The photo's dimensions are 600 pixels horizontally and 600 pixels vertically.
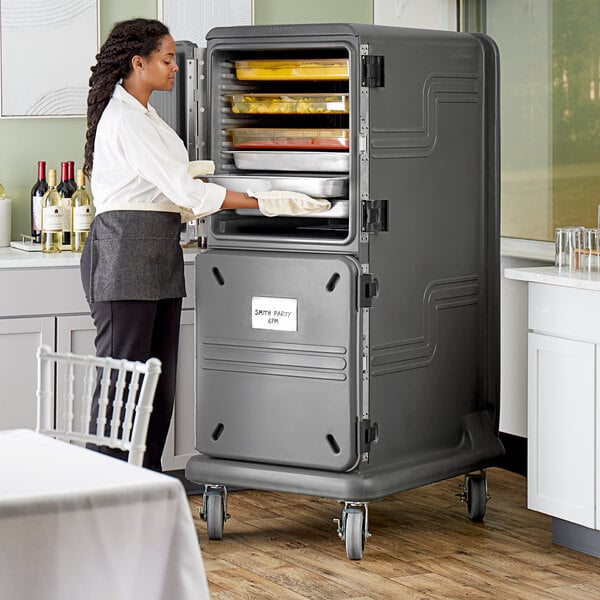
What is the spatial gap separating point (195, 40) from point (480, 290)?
1.57 metres

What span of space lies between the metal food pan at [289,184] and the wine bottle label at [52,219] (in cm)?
75

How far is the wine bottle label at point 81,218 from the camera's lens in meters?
4.43

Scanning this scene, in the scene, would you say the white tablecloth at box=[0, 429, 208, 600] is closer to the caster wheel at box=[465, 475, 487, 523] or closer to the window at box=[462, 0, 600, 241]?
the caster wheel at box=[465, 475, 487, 523]

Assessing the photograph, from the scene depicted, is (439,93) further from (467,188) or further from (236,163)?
(236,163)

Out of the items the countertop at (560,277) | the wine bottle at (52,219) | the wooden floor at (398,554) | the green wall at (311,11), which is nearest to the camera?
the wooden floor at (398,554)

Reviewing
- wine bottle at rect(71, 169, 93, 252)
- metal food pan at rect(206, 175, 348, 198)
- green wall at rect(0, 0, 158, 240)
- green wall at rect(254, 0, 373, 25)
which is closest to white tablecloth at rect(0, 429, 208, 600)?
metal food pan at rect(206, 175, 348, 198)

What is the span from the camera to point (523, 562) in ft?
12.4

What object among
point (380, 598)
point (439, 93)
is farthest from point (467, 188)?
point (380, 598)

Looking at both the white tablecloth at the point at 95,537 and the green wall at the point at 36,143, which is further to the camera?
the green wall at the point at 36,143

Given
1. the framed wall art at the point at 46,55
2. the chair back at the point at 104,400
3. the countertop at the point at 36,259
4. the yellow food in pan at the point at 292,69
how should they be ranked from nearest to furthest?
1. the chair back at the point at 104,400
2. the yellow food in pan at the point at 292,69
3. the countertop at the point at 36,259
4. the framed wall art at the point at 46,55

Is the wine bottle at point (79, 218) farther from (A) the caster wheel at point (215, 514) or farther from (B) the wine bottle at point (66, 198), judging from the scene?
(A) the caster wheel at point (215, 514)

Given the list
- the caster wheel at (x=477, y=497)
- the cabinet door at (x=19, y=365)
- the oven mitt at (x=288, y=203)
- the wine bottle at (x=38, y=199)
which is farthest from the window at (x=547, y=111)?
the cabinet door at (x=19, y=365)

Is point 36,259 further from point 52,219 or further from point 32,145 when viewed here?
point 32,145

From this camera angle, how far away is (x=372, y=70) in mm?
3668
